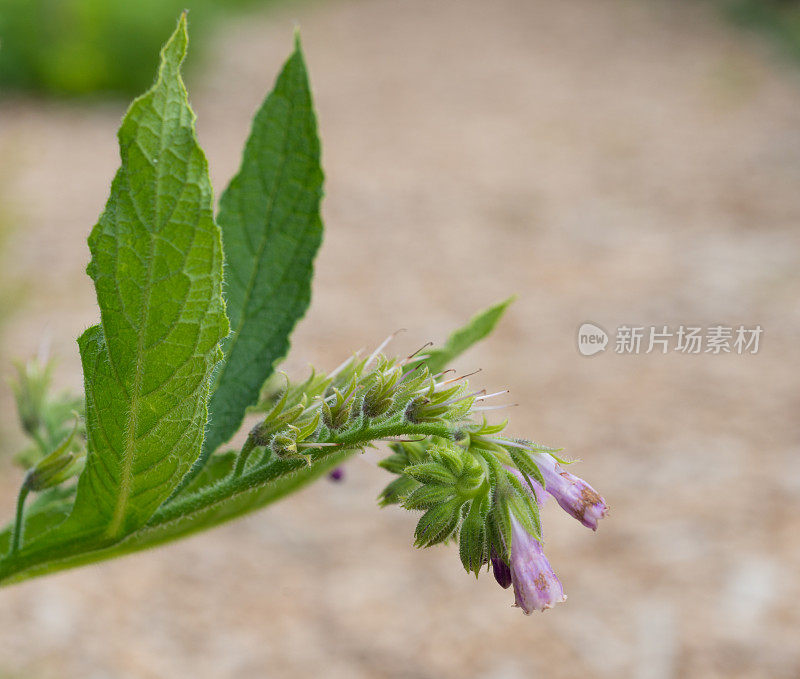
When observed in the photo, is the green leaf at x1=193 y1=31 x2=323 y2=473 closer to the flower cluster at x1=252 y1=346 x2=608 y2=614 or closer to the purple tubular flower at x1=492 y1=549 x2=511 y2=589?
the flower cluster at x1=252 y1=346 x2=608 y2=614

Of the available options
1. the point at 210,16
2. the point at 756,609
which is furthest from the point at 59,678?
the point at 210,16

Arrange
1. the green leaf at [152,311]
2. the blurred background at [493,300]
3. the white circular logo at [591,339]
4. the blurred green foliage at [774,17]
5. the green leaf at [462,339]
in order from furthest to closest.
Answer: the blurred green foliage at [774,17] < the white circular logo at [591,339] < the blurred background at [493,300] < the green leaf at [462,339] < the green leaf at [152,311]

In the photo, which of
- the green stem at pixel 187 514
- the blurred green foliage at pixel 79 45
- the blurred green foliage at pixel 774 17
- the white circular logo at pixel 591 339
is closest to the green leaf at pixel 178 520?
the green stem at pixel 187 514

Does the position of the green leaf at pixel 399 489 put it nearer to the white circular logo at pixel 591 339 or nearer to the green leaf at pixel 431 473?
the green leaf at pixel 431 473

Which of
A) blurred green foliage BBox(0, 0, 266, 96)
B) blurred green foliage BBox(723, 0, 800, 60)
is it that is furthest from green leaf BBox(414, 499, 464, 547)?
blurred green foliage BBox(723, 0, 800, 60)

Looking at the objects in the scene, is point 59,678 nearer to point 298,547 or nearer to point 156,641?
point 156,641
